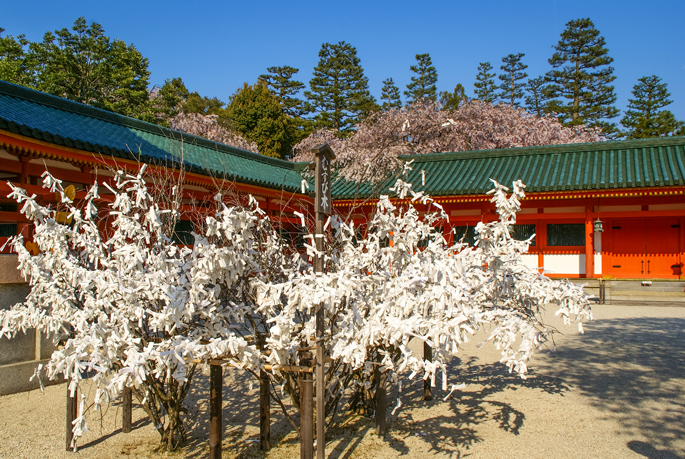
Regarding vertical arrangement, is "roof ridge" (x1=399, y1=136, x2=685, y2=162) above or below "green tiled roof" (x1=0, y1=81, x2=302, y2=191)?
above

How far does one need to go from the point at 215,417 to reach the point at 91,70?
27.7m

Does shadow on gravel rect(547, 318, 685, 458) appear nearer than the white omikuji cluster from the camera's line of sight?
No

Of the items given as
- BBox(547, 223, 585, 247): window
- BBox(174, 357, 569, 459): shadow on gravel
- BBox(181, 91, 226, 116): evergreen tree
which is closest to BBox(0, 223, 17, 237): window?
BBox(174, 357, 569, 459): shadow on gravel

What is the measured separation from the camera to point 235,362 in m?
3.46

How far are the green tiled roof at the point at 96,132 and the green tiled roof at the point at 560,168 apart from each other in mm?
A: 4466

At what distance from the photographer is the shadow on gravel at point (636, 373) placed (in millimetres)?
4590

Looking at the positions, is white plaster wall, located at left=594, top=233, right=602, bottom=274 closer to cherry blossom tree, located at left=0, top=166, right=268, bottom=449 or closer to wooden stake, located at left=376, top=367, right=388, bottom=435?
wooden stake, located at left=376, top=367, right=388, bottom=435

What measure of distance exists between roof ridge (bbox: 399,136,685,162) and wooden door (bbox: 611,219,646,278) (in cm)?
228

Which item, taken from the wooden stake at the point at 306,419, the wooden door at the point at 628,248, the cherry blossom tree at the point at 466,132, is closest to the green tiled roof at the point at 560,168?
the wooden door at the point at 628,248

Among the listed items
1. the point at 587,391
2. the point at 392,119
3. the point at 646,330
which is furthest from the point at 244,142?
the point at 587,391

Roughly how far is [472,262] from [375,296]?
86cm

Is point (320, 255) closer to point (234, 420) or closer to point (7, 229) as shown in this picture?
point (234, 420)

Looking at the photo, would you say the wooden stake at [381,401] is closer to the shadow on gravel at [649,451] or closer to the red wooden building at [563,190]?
the shadow on gravel at [649,451]

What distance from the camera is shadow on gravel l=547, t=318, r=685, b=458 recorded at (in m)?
4.59
